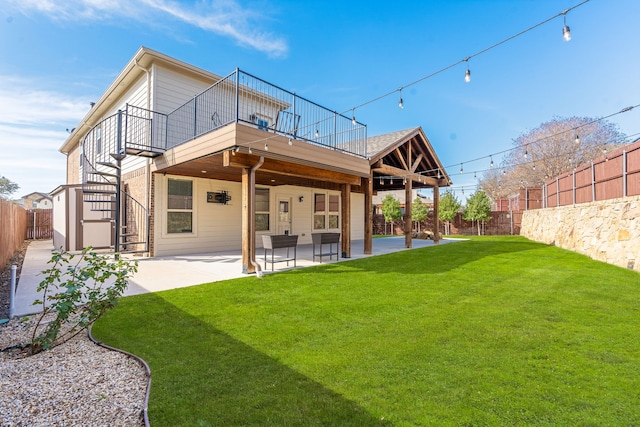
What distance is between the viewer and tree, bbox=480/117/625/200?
21.8 meters

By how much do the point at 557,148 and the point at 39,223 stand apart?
113ft

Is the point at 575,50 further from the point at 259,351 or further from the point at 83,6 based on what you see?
the point at 83,6

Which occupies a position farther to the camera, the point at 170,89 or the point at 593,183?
the point at 593,183

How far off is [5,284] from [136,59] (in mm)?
6315

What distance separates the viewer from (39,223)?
640 inches

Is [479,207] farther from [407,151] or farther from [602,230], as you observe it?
[602,230]

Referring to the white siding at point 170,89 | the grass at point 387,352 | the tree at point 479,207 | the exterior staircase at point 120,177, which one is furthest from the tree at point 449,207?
the exterior staircase at point 120,177

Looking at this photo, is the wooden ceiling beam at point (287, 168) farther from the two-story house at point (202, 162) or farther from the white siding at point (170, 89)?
the white siding at point (170, 89)

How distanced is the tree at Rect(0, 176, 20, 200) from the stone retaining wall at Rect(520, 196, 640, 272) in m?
51.0

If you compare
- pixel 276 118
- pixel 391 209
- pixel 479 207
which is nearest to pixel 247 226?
pixel 276 118

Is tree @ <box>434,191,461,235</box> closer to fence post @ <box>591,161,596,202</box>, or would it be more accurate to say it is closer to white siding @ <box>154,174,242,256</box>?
fence post @ <box>591,161,596,202</box>

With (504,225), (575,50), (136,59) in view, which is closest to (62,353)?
(136,59)

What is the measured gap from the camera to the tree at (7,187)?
35.5m

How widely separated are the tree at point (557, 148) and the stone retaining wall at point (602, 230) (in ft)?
31.2
